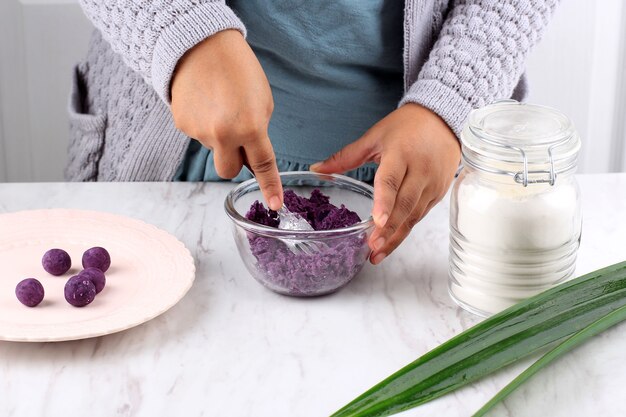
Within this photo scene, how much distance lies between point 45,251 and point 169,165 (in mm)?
249

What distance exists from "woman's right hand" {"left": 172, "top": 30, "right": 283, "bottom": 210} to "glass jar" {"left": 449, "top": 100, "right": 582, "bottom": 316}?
6.6 inches

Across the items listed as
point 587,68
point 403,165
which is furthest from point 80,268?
point 587,68

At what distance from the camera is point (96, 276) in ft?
2.39

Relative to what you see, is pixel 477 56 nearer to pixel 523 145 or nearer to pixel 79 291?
pixel 523 145

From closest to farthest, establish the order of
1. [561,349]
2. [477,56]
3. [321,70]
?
[561,349] < [477,56] < [321,70]

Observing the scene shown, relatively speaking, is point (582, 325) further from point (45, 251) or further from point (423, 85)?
point (45, 251)

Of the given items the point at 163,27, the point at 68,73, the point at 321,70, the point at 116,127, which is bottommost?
the point at 68,73

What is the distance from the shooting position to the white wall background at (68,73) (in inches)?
58.7

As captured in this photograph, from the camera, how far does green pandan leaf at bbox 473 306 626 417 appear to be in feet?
1.97

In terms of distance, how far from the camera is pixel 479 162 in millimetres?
693

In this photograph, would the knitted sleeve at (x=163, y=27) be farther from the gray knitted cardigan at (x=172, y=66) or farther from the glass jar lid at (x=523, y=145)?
the glass jar lid at (x=523, y=145)

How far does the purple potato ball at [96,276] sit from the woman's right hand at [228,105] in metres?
0.14

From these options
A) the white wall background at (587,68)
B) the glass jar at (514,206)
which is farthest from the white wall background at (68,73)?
the glass jar at (514,206)

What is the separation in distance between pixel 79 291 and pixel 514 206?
1.17 ft
